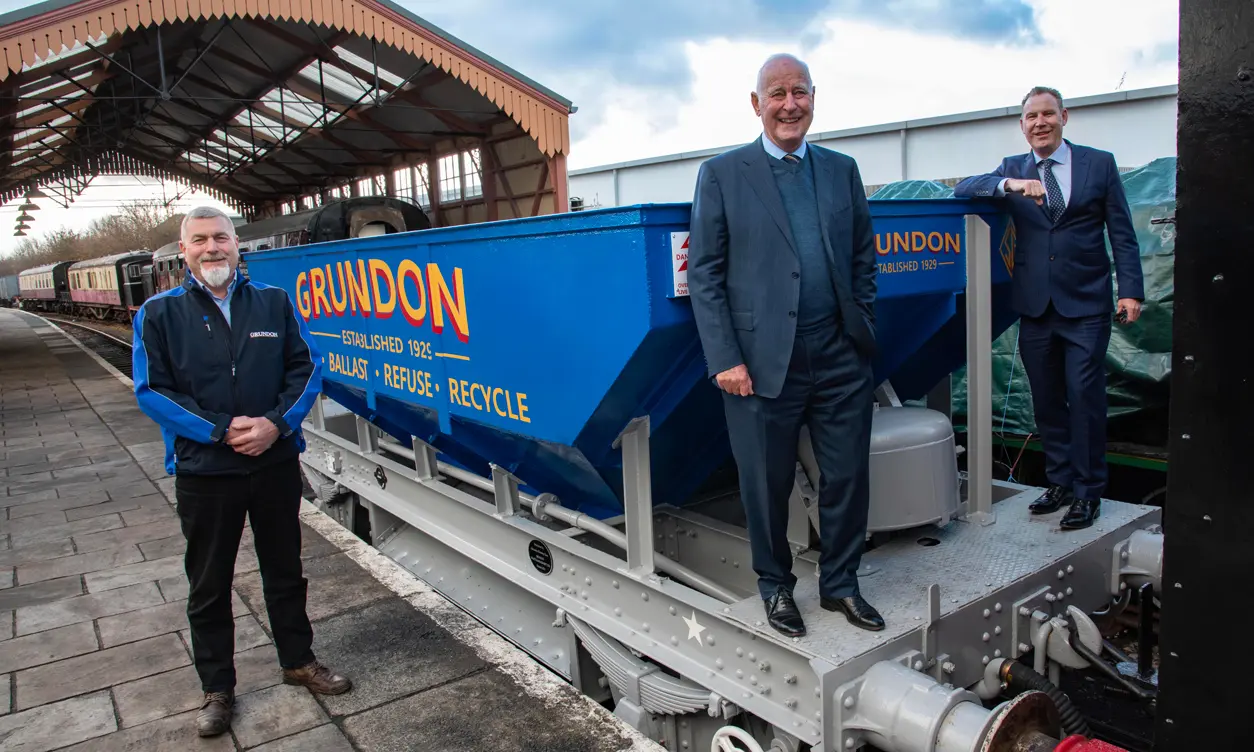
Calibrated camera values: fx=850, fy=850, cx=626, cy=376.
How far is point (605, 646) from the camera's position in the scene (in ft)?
11.8

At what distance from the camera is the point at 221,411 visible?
10.0 feet

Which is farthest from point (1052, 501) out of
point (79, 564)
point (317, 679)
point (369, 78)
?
point (369, 78)

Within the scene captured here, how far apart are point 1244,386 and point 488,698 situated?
271cm

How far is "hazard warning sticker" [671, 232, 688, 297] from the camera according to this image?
2.74 meters

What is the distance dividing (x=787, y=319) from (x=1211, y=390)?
1.38 metres

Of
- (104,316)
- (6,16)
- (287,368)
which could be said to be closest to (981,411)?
(287,368)

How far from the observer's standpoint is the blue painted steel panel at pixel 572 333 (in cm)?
278

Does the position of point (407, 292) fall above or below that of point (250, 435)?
above

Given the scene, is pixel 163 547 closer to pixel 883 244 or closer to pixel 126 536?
pixel 126 536

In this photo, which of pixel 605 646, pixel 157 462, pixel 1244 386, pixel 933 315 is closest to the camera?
pixel 1244 386

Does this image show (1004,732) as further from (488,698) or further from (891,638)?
(488,698)

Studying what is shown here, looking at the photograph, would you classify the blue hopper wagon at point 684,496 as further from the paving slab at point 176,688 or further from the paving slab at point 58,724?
the paving slab at point 58,724

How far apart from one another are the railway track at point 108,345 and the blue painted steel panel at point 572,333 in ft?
41.9

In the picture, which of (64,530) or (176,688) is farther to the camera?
(64,530)
